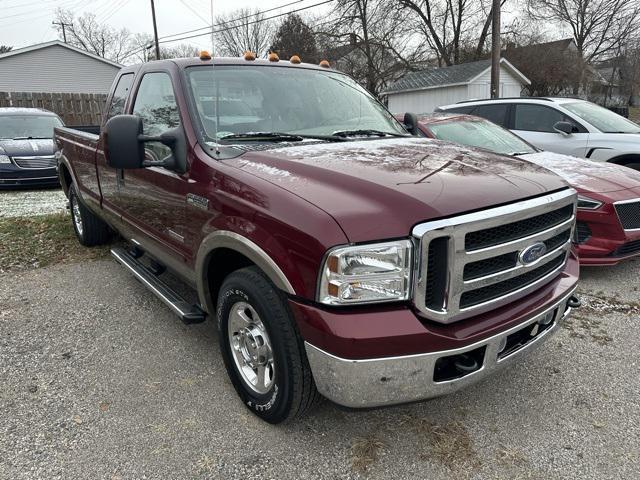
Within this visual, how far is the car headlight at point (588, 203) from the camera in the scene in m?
4.53

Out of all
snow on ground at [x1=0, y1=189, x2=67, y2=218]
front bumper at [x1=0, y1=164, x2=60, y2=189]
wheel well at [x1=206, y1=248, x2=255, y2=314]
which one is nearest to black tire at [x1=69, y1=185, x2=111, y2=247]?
snow on ground at [x1=0, y1=189, x2=67, y2=218]

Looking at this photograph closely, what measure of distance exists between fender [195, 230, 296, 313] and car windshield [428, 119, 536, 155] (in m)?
4.07

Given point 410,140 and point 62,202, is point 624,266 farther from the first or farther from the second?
point 62,202

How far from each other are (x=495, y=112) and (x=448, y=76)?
19430 millimetres

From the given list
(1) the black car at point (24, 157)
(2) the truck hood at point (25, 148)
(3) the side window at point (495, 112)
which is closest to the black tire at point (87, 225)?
(1) the black car at point (24, 157)

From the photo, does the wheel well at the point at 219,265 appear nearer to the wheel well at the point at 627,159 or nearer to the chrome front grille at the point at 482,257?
the chrome front grille at the point at 482,257

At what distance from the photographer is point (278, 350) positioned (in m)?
2.33

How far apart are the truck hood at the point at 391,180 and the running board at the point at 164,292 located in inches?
41.2

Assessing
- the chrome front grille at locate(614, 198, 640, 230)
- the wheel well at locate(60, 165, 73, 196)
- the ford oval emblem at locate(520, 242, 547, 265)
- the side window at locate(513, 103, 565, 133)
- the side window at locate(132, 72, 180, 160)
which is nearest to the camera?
the ford oval emblem at locate(520, 242, 547, 265)

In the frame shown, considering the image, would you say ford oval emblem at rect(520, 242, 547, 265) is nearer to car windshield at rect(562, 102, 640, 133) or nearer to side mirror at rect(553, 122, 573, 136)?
side mirror at rect(553, 122, 573, 136)

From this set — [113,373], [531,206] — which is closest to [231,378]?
[113,373]

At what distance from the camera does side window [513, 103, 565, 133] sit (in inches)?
300

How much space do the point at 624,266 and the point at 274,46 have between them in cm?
4260

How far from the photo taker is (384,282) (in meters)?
2.05
